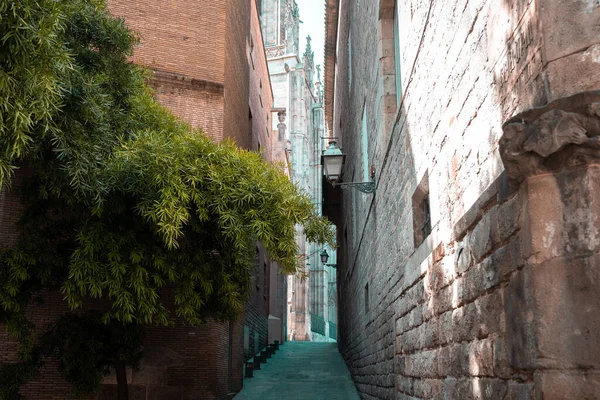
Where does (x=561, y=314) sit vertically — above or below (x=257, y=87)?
below

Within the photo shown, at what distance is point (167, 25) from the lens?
1480 cm

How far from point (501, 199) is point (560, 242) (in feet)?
1.84

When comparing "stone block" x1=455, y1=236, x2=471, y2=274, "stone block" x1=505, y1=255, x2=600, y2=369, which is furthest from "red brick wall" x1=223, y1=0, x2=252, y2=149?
"stone block" x1=505, y1=255, x2=600, y2=369

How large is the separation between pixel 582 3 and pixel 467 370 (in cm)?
236

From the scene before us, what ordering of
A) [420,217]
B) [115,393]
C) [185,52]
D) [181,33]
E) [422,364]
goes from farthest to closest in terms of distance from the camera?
[181,33], [185,52], [115,393], [420,217], [422,364]

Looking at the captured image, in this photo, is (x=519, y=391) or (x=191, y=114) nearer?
(x=519, y=391)

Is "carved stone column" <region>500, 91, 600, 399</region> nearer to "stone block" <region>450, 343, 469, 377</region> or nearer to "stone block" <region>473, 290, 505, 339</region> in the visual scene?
"stone block" <region>473, 290, 505, 339</region>

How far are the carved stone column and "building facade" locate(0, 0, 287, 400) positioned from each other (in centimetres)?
813

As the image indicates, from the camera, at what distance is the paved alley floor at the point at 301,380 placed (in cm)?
1441

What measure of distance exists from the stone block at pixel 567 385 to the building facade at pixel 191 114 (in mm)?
8391

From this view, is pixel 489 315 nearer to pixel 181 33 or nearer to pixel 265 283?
pixel 181 33

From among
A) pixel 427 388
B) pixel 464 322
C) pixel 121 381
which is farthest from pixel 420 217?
pixel 121 381

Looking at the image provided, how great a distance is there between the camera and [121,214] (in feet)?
31.8

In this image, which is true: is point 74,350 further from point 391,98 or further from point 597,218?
point 597,218
